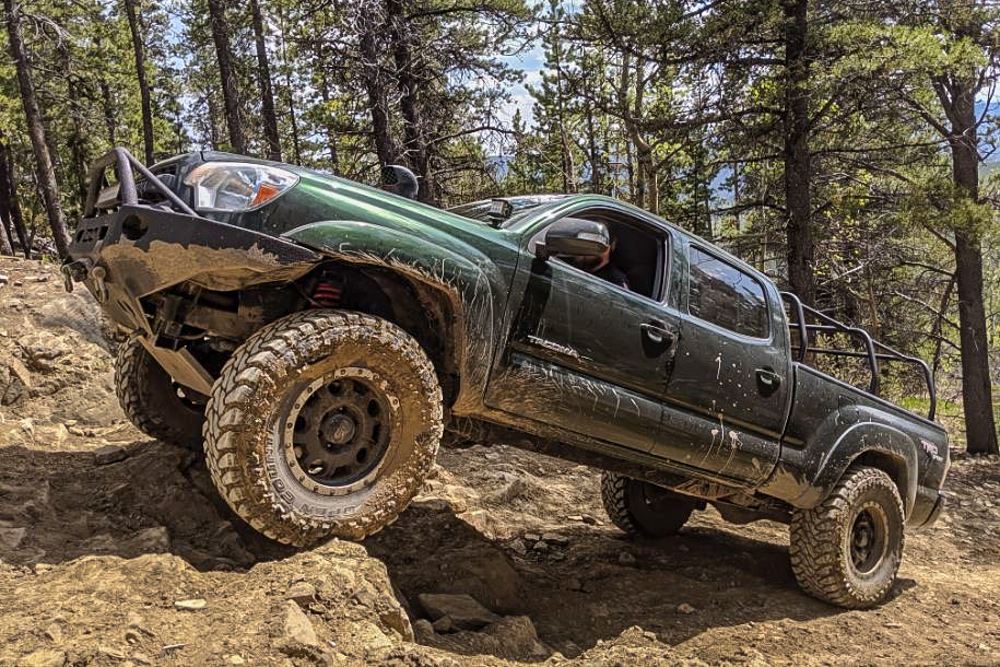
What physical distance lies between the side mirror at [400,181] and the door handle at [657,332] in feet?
5.50

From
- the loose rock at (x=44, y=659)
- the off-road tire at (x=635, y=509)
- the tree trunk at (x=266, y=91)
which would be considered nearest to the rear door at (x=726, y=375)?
the off-road tire at (x=635, y=509)

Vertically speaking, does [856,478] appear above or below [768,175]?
below

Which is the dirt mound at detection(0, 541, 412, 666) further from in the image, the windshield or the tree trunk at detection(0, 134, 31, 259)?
the tree trunk at detection(0, 134, 31, 259)

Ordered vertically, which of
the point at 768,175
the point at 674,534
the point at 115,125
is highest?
the point at 115,125

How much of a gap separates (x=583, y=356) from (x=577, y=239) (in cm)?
62

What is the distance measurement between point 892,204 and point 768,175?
18.6ft

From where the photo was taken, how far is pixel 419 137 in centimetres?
1283

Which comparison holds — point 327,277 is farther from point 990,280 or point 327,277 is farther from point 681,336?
point 990,280

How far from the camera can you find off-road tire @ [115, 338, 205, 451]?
171 inches

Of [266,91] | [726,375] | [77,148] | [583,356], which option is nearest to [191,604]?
[583,356]

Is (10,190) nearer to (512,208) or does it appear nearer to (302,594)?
(512,208)

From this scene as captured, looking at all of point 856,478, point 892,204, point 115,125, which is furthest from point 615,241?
point 115,125

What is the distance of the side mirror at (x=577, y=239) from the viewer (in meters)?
3.59

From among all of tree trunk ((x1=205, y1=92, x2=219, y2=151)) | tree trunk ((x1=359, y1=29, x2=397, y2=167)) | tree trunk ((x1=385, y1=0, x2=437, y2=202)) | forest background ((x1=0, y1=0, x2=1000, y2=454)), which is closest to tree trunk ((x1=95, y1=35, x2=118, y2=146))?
tree trunk ((x1=205, y1=92, x2=219, y2=151))
